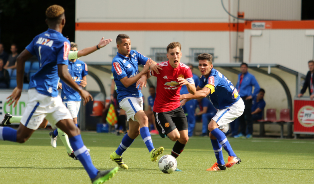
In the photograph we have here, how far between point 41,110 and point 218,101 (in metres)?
3.50

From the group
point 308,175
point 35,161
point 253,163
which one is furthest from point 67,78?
point 253,163

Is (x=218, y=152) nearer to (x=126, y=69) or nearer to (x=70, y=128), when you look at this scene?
(x=126, y=69)

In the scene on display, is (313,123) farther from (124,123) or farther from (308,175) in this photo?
(308,175)

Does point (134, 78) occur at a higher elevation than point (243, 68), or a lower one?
higher

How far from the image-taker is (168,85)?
7641 millimetres

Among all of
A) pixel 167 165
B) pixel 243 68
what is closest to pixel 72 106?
pixel 167 165

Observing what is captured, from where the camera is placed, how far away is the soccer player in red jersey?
752 centimetres

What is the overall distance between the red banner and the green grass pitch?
2978 millimetres

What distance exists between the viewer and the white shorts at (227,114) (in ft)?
26.1

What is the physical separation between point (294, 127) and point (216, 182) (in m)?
9.22

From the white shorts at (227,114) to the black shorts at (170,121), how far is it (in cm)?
60

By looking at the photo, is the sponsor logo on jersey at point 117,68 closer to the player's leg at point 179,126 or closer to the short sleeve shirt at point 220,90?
the player's leg at point 179,126

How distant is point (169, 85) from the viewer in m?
7.64

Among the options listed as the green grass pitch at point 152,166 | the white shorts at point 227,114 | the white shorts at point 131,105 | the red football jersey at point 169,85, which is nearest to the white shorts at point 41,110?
the green grass pitch at point 152,166
